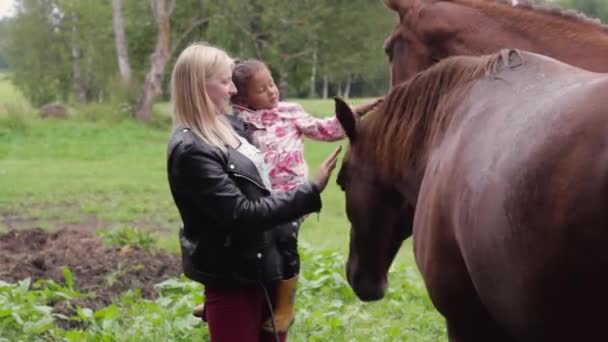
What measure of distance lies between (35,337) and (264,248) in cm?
185

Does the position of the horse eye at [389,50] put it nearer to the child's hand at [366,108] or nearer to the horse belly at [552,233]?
the child's hand at [366,108]

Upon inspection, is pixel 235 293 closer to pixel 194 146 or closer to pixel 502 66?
pixel 194 146

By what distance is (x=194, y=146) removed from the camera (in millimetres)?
2686

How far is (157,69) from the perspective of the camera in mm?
22047

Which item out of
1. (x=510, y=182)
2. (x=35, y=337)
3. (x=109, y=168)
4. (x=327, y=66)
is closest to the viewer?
(x=510, y=182)

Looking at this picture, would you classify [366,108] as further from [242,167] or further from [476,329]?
[476,329]

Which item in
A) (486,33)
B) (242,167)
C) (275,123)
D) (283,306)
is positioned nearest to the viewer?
(242,167)

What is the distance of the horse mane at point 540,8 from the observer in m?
3.44

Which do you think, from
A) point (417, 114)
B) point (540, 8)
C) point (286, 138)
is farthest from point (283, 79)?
point (417, 114)

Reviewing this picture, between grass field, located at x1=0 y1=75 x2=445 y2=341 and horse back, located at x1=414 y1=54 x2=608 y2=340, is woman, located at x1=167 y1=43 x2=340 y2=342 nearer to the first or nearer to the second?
horse back, located at x1=414 y1=54 x2=608 y2=340

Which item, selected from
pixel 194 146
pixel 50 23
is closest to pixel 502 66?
pixel 194 146

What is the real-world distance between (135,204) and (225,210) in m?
7.39

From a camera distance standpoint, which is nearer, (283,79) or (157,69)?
(157,69)

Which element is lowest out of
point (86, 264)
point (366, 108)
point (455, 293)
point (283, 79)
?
point (283, 79)
